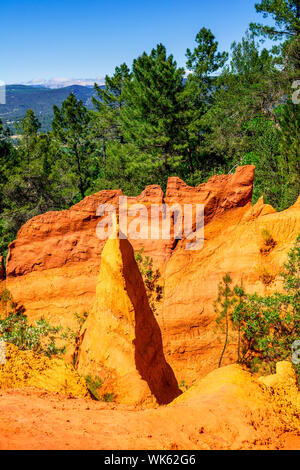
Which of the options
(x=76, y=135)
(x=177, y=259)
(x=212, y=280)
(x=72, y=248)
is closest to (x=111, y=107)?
(x=76, y=135)

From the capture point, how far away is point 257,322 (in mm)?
13398

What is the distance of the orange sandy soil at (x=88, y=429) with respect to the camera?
541 centimetres

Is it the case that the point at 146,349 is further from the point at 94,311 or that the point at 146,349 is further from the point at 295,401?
the point at 295,401

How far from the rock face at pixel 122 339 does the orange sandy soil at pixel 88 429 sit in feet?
9.35

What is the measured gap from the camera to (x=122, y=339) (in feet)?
35.6

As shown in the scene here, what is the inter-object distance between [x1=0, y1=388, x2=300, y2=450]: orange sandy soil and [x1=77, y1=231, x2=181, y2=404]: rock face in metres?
2.85

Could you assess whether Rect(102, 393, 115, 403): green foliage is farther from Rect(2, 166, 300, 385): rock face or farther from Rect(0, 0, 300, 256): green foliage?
Rect(0, 0, 300, 256): green foliage

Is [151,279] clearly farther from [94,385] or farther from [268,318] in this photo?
[94,385]

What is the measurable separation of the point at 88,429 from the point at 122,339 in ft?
15.8

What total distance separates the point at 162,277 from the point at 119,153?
56.4ft

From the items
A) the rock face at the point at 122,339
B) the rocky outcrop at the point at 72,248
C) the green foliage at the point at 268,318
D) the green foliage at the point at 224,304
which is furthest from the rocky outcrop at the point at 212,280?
the rock face at the point at 122,339

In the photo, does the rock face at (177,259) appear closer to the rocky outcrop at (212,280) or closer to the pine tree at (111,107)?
the rocky outcrop at (212,280)
